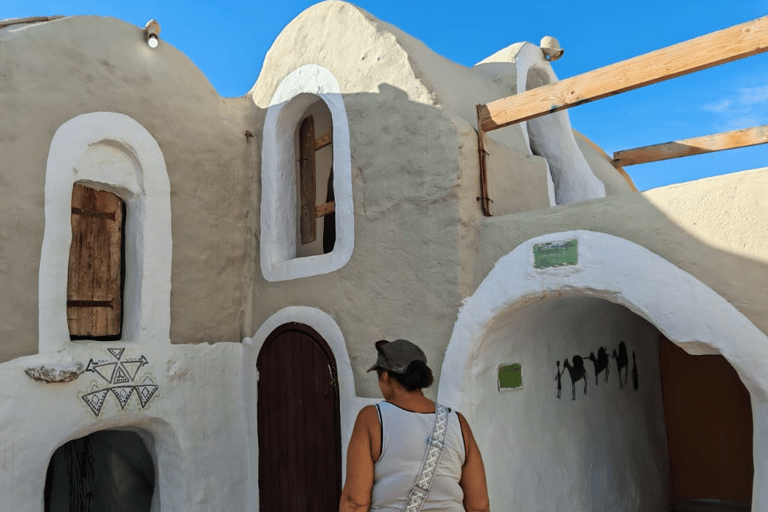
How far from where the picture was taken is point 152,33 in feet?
17.9

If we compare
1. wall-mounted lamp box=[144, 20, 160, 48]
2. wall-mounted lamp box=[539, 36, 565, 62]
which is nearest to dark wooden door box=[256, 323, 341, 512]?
wall-mounted lamp box=[144, 20, 160, 48]

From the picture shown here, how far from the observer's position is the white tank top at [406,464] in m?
2.03

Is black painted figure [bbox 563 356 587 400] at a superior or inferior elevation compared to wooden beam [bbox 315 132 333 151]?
inferior

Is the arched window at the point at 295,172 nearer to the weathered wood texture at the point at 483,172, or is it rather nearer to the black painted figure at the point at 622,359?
the weathered wood texture at the point at 483,172

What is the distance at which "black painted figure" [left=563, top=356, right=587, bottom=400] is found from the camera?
5.10 meters

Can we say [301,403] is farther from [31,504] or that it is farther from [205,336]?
[31,504]

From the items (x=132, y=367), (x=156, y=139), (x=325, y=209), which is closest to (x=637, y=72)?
(x=325, y=209)

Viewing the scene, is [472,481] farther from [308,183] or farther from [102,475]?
[102,475]

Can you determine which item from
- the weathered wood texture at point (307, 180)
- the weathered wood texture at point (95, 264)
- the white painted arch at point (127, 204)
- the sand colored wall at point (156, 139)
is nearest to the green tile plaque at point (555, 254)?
the weathered wood texture at point (307, 180)

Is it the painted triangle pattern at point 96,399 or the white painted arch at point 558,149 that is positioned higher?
the white painted arch at point 558,149

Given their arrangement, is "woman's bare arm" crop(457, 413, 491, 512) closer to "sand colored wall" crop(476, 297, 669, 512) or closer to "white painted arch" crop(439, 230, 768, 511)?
"white painted arch" crop(439, 230, 768, 511)

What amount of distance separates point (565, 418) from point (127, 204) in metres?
4.03

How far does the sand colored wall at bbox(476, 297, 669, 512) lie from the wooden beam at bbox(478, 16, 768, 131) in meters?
1.40

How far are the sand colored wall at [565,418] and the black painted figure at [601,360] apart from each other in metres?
0.05
